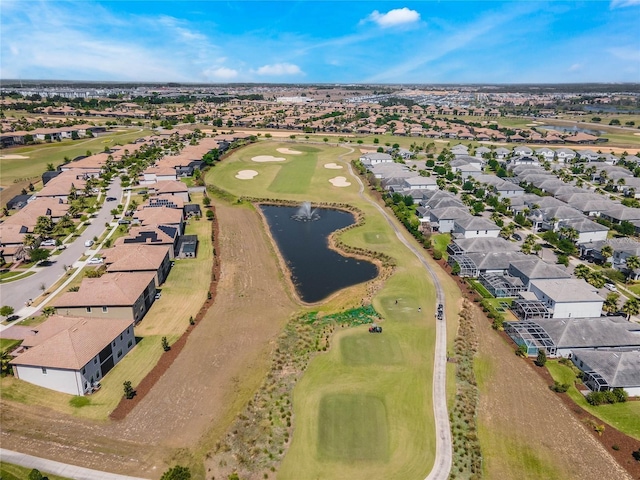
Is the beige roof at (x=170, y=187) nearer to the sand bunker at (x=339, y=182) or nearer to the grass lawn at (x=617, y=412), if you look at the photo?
the sand bunker at (x=339, y=182)

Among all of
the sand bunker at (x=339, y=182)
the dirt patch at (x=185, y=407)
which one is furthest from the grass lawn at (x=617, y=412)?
the sand bunker at (x=339, y=182)

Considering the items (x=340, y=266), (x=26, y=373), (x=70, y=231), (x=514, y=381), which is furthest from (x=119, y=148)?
(x=514, y=381)

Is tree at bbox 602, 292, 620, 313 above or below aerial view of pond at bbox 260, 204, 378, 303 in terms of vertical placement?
above

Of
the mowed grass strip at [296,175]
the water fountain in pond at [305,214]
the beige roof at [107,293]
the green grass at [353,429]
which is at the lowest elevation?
the water fountain in pond at [305,214]

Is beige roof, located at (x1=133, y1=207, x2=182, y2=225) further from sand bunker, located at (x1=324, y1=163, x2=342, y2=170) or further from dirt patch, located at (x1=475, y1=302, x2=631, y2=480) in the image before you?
sand bunker, located at (x1=324, y1=163, x2=342, y2=170)

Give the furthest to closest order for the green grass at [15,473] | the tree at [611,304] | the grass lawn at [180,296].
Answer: the tree at [611,304], the grass lawn at [180,296], the green grass at [15,473]

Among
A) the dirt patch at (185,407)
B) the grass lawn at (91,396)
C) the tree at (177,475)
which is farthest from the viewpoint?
the grass lawn at (91,396)

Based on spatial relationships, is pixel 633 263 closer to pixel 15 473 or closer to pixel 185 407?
pixel 185 407

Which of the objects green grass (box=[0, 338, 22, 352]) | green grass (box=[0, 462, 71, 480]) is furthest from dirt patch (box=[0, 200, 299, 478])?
green grass (box=[0, 338, 22, 352])
